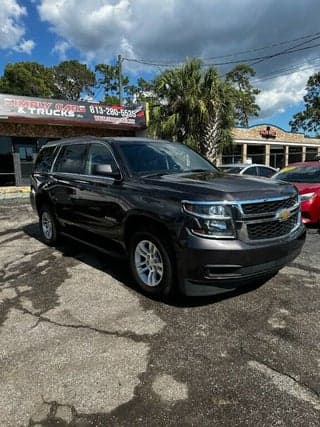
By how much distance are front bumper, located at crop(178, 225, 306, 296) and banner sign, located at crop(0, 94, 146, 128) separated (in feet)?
47.5

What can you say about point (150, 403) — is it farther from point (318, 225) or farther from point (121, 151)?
point (318, 225)

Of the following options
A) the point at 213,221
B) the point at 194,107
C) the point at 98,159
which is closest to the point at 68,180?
the point at 98,159

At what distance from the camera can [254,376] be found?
2.83 m

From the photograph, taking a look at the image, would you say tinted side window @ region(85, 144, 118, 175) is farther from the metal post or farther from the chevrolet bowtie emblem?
the metal post

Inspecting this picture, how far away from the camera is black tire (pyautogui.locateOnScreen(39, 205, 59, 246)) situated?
661cm

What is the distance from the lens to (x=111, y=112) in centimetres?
1833

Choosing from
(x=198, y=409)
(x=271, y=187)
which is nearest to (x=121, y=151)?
(x=271, y=187)

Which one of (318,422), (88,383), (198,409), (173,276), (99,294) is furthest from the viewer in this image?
(99,294)

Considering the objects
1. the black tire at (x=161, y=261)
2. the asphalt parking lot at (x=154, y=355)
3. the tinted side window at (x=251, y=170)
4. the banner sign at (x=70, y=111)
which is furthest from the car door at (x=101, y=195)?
the banner sign at (x=70, y=111)

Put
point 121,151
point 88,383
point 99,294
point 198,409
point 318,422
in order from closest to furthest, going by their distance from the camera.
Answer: point 318,422 < point 198,409 < point 88,383 < point 99,294 < point 121,151

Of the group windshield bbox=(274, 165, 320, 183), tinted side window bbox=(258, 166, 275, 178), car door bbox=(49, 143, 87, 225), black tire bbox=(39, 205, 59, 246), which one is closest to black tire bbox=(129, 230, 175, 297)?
car door bbox=(49, 143, 87, 225)

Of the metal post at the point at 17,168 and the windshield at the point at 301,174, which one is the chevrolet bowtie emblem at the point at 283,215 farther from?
the metal post at the point at 17,168

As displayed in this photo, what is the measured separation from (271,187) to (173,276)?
1445 millimetres

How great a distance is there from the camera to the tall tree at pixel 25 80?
146 feet
